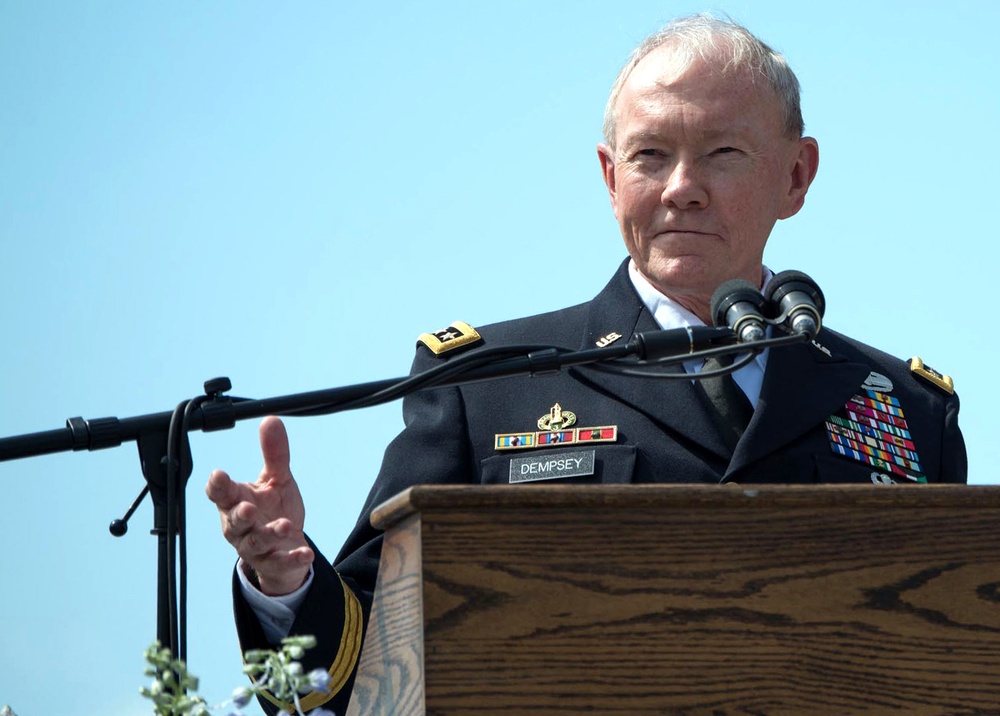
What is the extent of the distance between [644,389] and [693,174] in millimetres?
601

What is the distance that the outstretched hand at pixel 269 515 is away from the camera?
229 cm

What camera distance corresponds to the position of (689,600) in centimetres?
199

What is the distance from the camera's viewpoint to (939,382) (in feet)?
13.0

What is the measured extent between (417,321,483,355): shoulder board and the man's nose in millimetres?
589

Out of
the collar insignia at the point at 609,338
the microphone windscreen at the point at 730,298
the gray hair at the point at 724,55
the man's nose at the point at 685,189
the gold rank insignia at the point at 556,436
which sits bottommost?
the gold rank insignia at the point at 556,436

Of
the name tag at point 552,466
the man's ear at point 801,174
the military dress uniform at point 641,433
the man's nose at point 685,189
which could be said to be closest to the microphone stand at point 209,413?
the military dress uniform at point 641,433

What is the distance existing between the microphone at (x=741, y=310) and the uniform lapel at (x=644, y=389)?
0.76m

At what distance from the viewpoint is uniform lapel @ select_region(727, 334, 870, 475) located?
10.8 feet

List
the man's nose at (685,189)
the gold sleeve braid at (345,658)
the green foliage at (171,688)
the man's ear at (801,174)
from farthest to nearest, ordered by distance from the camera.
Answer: the man's ear at (801,174) → the man's nose at (685,189) → the gold sleeve braid at (345,658) → the green foliage at (171,688)

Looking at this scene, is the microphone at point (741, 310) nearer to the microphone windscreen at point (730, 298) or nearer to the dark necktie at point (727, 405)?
the microphone windscreen at point (730, 298)

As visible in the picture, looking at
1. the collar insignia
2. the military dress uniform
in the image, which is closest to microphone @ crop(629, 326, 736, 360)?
the military dress uniform

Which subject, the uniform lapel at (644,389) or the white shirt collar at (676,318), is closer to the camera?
the uniform lapel at (644,389)

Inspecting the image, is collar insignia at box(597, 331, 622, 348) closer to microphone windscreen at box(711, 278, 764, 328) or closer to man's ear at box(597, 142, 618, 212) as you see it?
man's ear at box(597, 142, 618, 212)

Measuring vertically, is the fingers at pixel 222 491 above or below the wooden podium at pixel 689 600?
above
